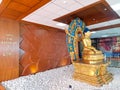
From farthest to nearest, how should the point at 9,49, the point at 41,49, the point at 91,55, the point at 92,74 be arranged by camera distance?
the point at 41,49 < the point at 9,49 < the point at 91,55 < the point at 92,74

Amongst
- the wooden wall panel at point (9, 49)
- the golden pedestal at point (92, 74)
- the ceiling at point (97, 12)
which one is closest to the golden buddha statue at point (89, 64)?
the golden pedestal at point (92, 74)

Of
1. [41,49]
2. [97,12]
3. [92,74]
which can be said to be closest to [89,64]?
[92,74]

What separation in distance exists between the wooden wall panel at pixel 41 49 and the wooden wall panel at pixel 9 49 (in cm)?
28

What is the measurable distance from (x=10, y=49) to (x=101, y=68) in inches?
115

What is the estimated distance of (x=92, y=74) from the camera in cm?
291

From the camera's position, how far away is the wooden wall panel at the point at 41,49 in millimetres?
3901

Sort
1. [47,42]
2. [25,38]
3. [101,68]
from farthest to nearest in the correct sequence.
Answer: [47,42], [25,38], [101,68]

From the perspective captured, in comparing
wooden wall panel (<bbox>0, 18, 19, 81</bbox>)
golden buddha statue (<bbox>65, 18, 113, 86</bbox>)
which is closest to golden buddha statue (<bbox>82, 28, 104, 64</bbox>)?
golden buddha statue (<bbox>65, 18, 113, 86</bbox>)

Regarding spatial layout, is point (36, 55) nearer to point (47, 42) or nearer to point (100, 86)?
point (47, 42)

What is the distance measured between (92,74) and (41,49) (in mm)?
2426

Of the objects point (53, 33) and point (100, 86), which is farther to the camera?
point (53, 33)

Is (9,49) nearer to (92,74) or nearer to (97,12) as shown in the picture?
(92,74)

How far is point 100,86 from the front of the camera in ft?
8.71

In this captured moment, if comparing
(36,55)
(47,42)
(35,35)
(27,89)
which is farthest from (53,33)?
(27,89)
